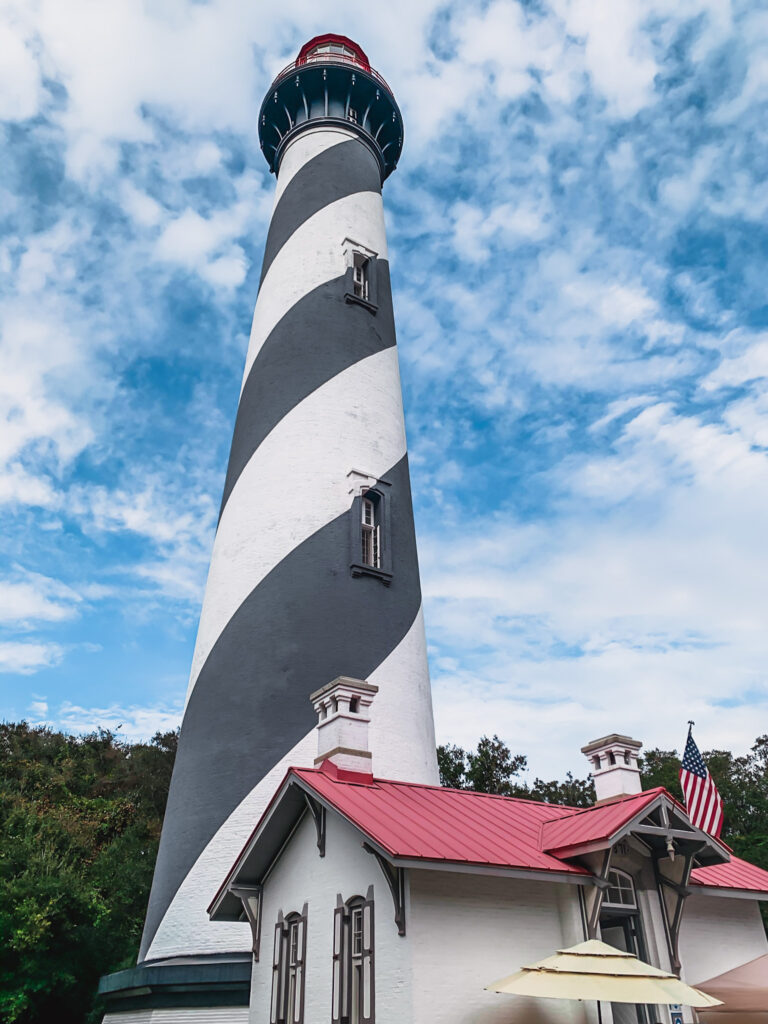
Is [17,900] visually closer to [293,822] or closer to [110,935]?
[110,935]

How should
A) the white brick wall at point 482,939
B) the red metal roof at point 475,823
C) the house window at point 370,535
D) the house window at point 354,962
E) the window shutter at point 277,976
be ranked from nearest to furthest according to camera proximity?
the white brick wall at point 482,939
the red metal roof at point 475,823
the house window at point 354,962
the window shutter at point 277,976
the house window at point 370,535

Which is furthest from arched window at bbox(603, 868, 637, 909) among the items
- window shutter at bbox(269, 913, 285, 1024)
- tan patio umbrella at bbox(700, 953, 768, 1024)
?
window shutter at bbox(269, 913, 285, 1024)

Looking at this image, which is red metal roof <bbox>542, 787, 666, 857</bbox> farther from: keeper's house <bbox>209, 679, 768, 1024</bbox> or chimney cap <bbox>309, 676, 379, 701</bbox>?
chimney cap <bbox>309, 676, 379, 701</bbox>

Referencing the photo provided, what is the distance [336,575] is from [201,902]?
4.85m

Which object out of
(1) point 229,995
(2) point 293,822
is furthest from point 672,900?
(1) point 229,995

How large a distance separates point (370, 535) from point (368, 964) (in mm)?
7100

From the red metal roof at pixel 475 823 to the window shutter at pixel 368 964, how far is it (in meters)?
0.84

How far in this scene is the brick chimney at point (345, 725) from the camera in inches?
384

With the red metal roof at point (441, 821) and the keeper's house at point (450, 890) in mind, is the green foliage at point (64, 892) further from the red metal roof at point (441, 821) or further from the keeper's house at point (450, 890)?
the red metal roof at point (441, 821)

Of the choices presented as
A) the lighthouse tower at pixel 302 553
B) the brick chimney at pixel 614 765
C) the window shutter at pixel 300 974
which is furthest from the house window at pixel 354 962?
the brick chimney at pixel 614 765

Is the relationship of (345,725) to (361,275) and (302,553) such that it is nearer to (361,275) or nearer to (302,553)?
(302,553)

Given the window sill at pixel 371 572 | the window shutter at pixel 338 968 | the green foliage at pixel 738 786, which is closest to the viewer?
the window shutter at pixel 338 968

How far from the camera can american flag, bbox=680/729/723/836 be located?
12.4 m

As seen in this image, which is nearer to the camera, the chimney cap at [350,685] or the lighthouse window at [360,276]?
the chimney cap at [350,685]
